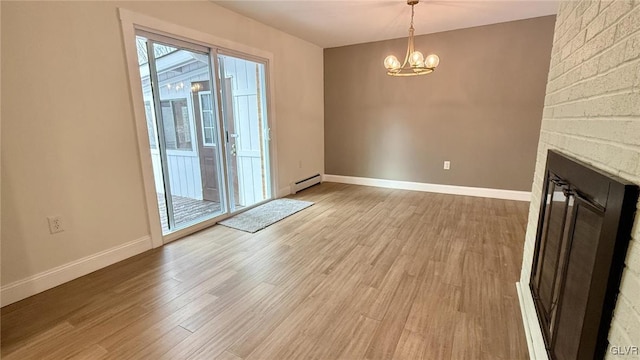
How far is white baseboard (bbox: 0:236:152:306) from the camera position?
1.98 metres

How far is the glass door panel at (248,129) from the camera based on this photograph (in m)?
4.06

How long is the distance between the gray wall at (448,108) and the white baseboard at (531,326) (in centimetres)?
285

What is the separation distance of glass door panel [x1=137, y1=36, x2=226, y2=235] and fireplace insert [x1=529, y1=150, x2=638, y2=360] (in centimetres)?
310

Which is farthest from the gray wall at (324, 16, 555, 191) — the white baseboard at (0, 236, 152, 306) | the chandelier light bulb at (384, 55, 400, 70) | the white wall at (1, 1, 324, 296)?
the white baseboard at (0, 236, 152, 306)

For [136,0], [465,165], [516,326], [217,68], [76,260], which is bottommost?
[516,326]

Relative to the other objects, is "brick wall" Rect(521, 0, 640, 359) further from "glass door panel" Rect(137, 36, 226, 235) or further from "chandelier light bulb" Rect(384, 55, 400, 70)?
"glass door panel" Rect(137, 36, 226, 235)

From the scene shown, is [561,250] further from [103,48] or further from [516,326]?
[103,48]

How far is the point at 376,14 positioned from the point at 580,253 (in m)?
3.33

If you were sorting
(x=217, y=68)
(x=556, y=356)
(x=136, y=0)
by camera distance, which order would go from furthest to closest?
(x=217, y=68) < (x=136, y=0) < (x=556, y=356)

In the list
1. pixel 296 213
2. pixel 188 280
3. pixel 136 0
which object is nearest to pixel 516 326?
pixel 188 280

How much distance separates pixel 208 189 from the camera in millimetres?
3795

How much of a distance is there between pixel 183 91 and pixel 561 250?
375cm

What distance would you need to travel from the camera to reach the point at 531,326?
1.60 meters

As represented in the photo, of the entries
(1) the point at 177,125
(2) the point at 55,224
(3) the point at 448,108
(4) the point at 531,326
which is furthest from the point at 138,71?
(3) the point at 448,108
